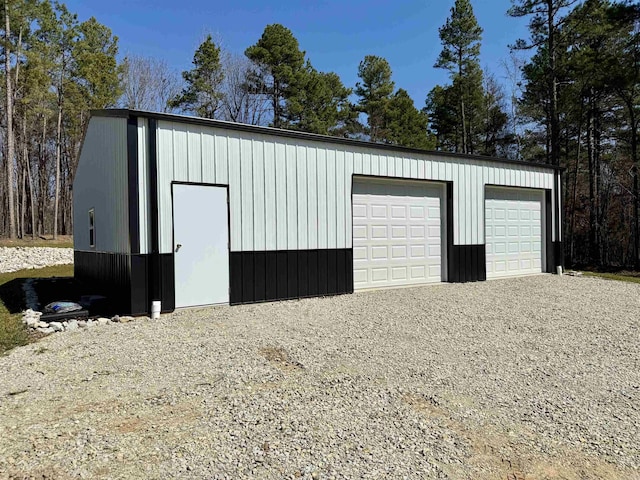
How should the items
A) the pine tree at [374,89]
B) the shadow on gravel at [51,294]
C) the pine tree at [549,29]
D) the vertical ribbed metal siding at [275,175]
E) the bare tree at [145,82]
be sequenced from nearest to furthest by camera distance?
1. the vertical ribbed metal siding at [275,175]
2. the shadow on gravel at [51,294]
3. the pine tree at [549,29]
4. the pine tree at [374,89]
5. the bare tree at [145,82]

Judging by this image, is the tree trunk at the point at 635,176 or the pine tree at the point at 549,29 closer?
the tree trunk at the point at 635,176

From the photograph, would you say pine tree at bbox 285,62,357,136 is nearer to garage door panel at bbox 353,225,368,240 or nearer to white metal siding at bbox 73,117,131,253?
white metal siding at bbox 73,117,131,253

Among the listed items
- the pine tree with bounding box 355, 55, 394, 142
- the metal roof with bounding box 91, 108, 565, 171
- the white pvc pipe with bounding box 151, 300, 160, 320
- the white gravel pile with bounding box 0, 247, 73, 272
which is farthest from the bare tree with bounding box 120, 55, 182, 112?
the white pvc pipe with bounding box 151, 300, 160, 320

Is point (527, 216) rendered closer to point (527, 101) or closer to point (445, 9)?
point (527, 101)

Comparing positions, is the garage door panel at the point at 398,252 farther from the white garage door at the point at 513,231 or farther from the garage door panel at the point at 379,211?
the white garage door at the point at 513,231

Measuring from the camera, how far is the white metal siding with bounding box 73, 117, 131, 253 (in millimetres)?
6527

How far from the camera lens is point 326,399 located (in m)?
3.24

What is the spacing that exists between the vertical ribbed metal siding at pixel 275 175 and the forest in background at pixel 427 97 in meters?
12.3

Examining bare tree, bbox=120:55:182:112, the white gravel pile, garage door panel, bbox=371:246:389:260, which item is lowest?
the white gravel pile

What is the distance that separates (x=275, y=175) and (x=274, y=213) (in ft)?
2.13

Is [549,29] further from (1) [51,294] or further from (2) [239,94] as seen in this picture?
(1) [51,294]

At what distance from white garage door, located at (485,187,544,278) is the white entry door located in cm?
654

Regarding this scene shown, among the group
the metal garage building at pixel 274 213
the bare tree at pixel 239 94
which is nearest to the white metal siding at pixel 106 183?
the metal garage building at pixel 274 213

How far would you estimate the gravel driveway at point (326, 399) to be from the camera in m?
2.39
